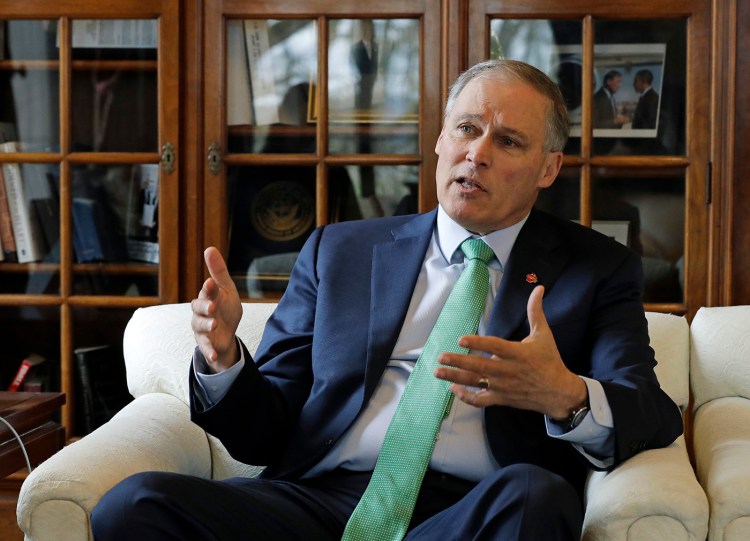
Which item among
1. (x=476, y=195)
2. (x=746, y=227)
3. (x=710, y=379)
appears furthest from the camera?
(x=746, y=227)

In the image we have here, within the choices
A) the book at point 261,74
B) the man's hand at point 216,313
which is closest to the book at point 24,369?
the book at point 261,74

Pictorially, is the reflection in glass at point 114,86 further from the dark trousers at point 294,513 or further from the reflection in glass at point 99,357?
the dark trousers at point 294,513

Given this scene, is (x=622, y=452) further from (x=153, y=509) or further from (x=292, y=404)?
(x=153, y=509)

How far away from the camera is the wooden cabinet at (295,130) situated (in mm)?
2533

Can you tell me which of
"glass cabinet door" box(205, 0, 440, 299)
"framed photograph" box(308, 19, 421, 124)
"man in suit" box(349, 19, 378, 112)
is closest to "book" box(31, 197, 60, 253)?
"glass cabinet door" box(205, 0, 440, 299)

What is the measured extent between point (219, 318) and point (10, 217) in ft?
4.46

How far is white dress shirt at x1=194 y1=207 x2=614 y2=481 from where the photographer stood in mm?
1565

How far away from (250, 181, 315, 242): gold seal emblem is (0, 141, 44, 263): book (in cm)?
60

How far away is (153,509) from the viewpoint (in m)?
1.43

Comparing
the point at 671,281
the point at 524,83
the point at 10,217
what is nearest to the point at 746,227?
the point at 671,281

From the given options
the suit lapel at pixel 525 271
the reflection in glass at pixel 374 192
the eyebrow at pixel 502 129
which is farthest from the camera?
the reflection in glass at pixel 374 192

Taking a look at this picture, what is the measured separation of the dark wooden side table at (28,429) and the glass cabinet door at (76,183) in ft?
2.17

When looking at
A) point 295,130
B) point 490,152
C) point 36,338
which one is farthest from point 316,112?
point 36,338

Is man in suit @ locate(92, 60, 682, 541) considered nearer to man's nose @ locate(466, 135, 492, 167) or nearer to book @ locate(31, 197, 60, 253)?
man's nose @ locate(466, 135, 492, 167)
